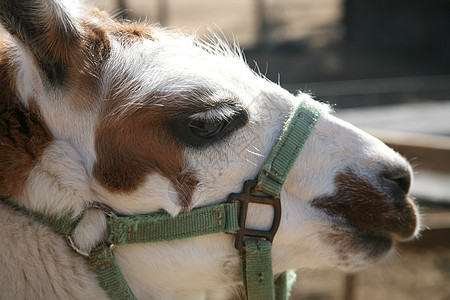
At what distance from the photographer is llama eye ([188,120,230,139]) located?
1827mm

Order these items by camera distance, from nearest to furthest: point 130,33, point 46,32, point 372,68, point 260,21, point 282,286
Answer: point 46,32, point 130,33, point 282,286, point 372,68, point 260,21

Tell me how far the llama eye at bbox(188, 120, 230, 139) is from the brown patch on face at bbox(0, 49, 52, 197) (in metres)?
0.52

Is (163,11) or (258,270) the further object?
(163,11)

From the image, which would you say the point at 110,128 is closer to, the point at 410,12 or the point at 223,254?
the point at 223,254

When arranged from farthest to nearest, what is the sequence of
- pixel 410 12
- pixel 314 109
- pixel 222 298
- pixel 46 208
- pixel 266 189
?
pixel 410 12 → pixel 222 298 → pixel 314 109 → pixel 266 189 → pixel 46 208

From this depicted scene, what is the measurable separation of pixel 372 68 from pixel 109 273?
16387 mm

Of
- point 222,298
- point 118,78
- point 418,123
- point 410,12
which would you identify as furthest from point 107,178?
point 410,12

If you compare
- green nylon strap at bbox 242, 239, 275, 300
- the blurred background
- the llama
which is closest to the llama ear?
the llama

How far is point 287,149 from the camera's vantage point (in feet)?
6.40

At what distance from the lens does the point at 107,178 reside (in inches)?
70.6

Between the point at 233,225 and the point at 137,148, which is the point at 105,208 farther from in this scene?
the point at 233,225

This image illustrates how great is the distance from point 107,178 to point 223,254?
547 millimetres

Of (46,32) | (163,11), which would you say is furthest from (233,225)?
(163,11)

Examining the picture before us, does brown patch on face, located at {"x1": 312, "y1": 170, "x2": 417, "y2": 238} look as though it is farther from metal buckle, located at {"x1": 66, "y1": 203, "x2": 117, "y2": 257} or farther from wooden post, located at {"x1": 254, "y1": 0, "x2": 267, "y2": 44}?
wooden post, located at {"x1": 254, "y1": 0, "x2": 267, "y2": 44}
